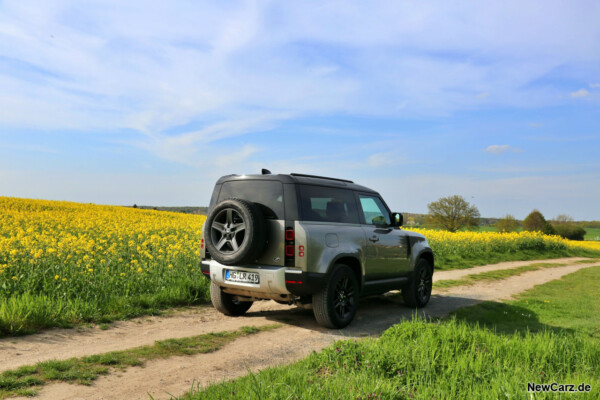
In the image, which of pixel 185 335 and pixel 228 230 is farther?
pixel 228 230

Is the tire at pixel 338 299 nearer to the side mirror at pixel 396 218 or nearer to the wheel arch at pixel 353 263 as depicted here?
the wheel arch at pixel 353 263

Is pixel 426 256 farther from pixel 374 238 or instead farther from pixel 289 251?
pixel 289 251

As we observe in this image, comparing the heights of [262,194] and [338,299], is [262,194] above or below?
above

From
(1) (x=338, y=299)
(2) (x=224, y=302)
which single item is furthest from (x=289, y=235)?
(2) (x=224, y=302)

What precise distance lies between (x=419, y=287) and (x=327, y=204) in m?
3.39

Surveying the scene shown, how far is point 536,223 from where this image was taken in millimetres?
53125

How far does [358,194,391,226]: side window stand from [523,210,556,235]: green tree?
167ft

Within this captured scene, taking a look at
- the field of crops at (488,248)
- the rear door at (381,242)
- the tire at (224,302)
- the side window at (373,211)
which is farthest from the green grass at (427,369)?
the field of crops at (488,248)

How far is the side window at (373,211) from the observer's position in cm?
766

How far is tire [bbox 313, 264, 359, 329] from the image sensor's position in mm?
6445

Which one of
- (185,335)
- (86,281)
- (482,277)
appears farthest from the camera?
(482,277)

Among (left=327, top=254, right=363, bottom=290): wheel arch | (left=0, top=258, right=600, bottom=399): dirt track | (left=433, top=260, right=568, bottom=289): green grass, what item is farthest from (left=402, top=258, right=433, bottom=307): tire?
(left=433, top=260, right=568, bottom=289): green grass

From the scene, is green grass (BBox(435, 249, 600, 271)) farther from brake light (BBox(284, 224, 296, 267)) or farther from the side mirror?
brake light (BBox(284, 224, 296, 267))

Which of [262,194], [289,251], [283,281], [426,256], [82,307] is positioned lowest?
[82,307]
